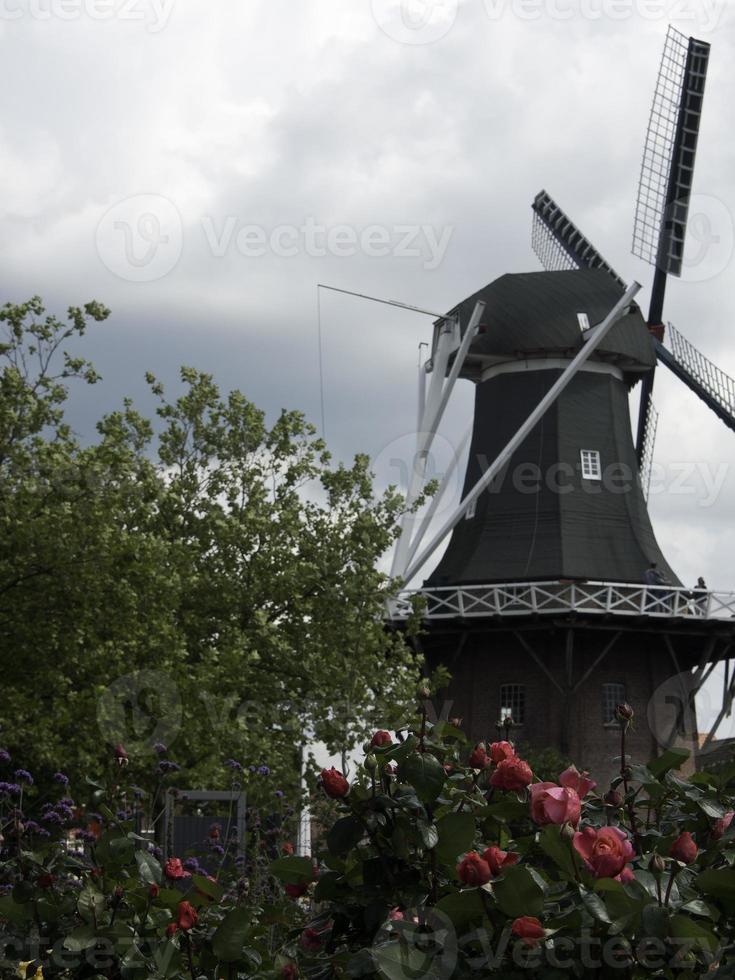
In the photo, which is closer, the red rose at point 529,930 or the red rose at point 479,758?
the red rose at point 529,930

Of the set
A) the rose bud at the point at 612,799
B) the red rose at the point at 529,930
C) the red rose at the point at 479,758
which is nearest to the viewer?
the red rose at the point at 529,930

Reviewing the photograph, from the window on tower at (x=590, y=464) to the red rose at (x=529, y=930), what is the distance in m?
30.7

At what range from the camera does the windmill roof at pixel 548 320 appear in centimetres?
3341

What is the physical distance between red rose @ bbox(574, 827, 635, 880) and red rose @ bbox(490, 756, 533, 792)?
1.36 feet

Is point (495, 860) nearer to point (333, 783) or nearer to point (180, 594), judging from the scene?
point (333, 783)

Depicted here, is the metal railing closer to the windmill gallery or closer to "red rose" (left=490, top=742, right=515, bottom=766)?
the windmill gallery

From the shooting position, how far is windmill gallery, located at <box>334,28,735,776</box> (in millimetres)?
29891

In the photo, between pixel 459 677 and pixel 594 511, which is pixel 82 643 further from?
pixel 594 511

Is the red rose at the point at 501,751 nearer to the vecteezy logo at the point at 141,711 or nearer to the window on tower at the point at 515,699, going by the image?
the vecteezy logo at the point at 141,711

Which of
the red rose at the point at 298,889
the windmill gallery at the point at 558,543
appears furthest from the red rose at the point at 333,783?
the windmill gallery at the point at 558,543

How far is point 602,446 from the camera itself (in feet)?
110

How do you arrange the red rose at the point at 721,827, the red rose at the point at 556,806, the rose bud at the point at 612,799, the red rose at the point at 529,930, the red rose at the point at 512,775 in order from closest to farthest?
the red rose at the point at 529,930 < the red rose at the point at 556,806 < the red rose at the point at 512,775 < the red rose at the point at 721,827 < the rose bud at the point at 612,799

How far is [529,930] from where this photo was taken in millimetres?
2896

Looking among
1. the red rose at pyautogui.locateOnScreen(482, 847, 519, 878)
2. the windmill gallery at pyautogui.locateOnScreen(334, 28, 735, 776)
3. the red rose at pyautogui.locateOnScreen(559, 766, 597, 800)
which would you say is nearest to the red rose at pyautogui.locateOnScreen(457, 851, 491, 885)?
the red rose at pyautogui.locateOnScreen(482, 847, 519, 878)
